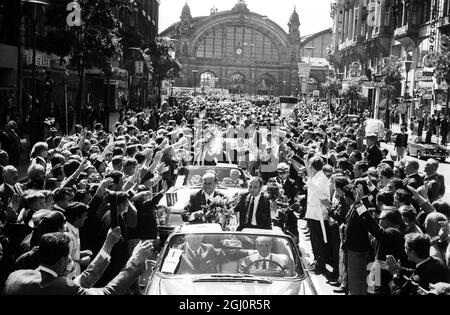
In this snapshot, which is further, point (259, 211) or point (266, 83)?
point (266, 83)

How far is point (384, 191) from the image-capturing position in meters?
8.02

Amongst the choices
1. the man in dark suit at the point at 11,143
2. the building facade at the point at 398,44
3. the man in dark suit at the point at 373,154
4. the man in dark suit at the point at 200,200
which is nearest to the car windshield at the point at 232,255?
the man in dark suit at the point at 200,200

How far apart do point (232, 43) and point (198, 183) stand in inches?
5327

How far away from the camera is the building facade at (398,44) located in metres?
49.0

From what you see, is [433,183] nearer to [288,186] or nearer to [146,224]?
[288,186]

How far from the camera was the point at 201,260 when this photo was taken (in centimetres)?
680

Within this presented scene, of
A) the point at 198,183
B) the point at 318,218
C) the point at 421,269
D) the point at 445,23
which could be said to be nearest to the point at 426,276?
the point at 421,269

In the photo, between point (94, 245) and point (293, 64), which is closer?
point (94, 245)

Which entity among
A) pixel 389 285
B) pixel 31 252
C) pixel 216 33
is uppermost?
pixel 216 33

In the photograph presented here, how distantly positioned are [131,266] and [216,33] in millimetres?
143581

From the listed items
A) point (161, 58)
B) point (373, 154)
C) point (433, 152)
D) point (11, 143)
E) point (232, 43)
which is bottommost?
point (433, 152)

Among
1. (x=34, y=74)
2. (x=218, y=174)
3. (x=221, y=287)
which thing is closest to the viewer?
(x=221, y=287)
